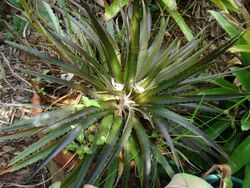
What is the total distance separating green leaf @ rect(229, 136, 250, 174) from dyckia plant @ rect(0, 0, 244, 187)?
0.28 feet

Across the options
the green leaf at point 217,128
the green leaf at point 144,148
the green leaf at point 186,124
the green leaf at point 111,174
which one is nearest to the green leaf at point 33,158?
the green leaf at point 111,174

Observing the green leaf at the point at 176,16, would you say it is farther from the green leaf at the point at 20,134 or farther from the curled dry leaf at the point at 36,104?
the green leaf at the point at 20,134

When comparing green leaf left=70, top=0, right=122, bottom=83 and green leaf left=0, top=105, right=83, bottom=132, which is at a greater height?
green leaf left=70, top=0, right=122, bottom=83

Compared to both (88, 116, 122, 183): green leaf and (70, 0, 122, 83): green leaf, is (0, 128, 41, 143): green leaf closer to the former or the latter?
(88, 116, 122, 183): green leaf

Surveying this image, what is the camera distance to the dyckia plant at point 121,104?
1657mm

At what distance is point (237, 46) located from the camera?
196cm

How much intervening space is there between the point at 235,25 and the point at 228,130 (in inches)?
20.5

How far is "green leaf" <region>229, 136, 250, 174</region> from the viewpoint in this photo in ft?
6.13

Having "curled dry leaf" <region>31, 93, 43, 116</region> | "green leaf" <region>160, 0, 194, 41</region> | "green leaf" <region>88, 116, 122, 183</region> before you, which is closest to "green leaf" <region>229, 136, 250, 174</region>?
"green leaf" <region>88, 116, 122, 183</region>

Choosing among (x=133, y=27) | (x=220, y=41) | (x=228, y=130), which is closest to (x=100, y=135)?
(x=133, y=27)

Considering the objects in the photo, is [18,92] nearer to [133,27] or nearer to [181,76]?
[133,27]

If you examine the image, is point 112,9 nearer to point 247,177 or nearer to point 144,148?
point 144,148

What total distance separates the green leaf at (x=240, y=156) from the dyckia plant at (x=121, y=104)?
0.09 m

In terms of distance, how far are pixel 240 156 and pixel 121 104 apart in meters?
0.58
